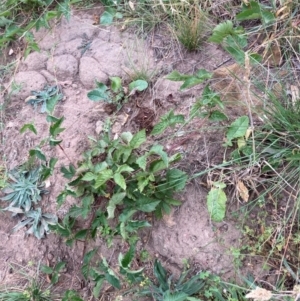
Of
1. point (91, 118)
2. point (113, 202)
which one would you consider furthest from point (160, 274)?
point (91, 118)

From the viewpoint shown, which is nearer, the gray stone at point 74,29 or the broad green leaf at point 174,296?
the broad green leaf at point 174,296

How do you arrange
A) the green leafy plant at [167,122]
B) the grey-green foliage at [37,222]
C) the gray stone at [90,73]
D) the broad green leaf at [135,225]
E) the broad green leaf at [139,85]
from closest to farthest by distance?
the broad green leaf at [135,225] < the green leafy plant at [167,122] < the grey-green foliage at [37,222] < the broad green leaf at [139,85] < the gray stone at [90,73]

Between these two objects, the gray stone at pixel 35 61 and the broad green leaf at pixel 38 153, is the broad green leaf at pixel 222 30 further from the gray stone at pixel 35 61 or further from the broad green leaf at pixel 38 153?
the gray stone at pixel 35 61

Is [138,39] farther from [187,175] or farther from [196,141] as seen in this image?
[187,175]

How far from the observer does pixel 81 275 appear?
194cm

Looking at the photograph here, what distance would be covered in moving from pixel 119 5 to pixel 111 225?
1155 millimetres

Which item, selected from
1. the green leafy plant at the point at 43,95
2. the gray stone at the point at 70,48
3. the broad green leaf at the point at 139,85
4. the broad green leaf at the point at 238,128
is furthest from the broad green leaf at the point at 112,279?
the gray stone at the point at 70,48

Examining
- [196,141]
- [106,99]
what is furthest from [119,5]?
[196,141]

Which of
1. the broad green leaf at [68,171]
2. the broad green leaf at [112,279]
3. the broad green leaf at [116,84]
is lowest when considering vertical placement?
the broad green leaf at [112,279]

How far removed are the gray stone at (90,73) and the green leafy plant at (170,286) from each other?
3.06 ft

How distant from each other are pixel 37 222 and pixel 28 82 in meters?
0.74

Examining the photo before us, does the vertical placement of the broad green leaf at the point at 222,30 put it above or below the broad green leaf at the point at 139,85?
above

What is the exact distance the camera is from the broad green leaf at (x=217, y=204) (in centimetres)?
173

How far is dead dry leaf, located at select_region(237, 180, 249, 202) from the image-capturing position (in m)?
1.76
